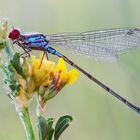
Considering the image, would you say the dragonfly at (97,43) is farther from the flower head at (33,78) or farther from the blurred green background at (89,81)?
the blurred green background at (89,81)

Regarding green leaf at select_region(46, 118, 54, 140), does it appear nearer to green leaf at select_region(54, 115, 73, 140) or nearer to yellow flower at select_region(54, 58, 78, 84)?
green leaf at select_region(54, 115, 73, 140)

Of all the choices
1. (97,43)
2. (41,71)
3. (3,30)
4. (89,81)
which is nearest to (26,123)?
(41,71)

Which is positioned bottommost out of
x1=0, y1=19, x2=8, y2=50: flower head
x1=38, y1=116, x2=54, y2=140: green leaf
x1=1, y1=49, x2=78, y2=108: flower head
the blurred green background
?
x1=38, y1=116, x2=54, y2=140: green leaf

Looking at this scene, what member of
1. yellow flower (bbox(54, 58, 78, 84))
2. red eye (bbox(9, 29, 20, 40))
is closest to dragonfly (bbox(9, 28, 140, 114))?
red eye (bbox(9, 29, 20, 40))

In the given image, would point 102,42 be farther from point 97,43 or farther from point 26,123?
point 26,123

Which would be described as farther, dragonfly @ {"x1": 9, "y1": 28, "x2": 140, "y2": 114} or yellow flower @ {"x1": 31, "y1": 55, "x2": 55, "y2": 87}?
dragonfly @ {"x1": 9, "y1": 28, "x2": 140, "y2": 114}

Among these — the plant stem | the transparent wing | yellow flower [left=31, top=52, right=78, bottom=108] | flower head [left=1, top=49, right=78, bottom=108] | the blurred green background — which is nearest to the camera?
the plant stem

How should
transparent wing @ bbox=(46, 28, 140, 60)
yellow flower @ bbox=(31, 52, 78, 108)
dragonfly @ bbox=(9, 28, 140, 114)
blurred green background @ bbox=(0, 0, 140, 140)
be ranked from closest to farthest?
yellow flower @ bbox=(31, 52, 78, 108), dragonfly @ bbox=(9, 28, 140, 114), transparent wing @ bbox=(46, 28, 140, 60), blurred green background @ bbox=(0, 0, 140, 140)
